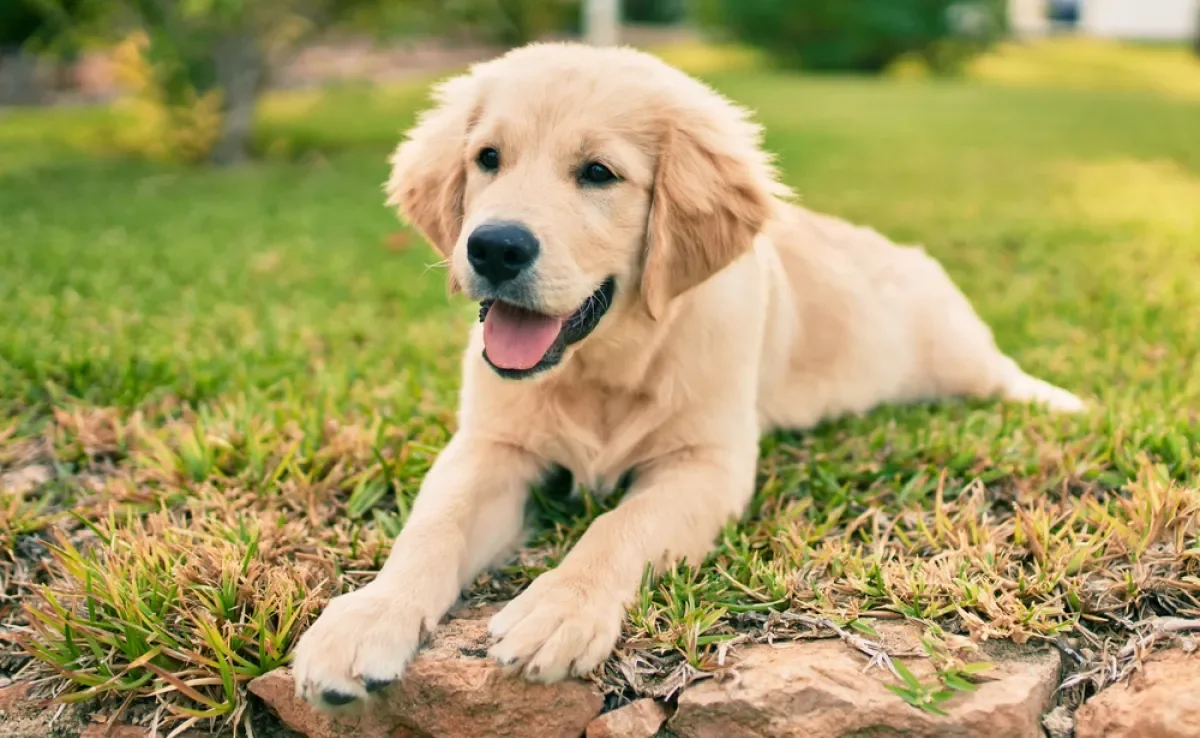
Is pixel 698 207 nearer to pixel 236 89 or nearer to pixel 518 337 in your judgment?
pixel 518 337

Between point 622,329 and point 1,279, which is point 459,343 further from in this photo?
point 1,279

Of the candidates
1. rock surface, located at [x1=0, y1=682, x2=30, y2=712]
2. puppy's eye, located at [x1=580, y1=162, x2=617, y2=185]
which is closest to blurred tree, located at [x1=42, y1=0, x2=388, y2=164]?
puppy's eye, located at [x1=580, y1=162, x2=617, y2=185]

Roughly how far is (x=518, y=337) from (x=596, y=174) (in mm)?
462

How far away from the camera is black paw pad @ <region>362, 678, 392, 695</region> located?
2.05m

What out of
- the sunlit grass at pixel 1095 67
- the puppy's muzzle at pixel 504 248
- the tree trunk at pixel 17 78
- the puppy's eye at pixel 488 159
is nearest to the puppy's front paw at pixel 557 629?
the puppy's muzzle at pixel 504 248

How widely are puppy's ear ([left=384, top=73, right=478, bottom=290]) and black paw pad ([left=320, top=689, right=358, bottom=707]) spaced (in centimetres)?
112

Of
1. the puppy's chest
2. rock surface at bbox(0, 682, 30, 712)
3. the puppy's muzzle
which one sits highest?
the puppy's muzzle

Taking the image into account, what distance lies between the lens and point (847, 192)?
7.89 metres

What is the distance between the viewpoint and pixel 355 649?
2.07 m

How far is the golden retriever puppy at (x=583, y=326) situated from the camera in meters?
2.29

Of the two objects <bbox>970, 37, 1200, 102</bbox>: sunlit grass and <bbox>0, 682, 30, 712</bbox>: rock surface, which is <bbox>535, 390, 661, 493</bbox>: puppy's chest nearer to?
<bbox>0, 682, 30, 712</bbox>: rock surface

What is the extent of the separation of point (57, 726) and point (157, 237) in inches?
182

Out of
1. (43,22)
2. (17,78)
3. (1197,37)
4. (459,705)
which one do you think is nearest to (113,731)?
(459,705)

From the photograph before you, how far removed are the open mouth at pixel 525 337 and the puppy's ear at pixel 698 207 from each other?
0.67 feet
